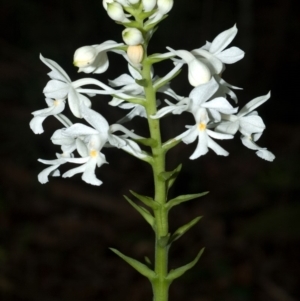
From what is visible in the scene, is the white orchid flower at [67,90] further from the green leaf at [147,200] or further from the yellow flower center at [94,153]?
the green leaf at [147,200]

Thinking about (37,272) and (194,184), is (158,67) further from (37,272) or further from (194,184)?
(37,272)

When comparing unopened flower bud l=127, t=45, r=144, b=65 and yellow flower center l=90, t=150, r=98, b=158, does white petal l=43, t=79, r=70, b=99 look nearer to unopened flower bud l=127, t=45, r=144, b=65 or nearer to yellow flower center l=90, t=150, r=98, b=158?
yellow flower center l=90, t=150, r=98, b=158

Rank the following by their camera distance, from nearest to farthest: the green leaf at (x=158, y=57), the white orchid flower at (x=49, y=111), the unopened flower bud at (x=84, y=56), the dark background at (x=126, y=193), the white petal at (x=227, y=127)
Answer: the green leaf at (x=158, y=57) → the unopened flower bud at (x=84, y=56) → the white orchid flower at (x=49, y=111) → the white petal at (x=227, y=127) → the dark background at (x=126, y=193)

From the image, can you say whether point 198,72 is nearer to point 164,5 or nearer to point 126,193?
point 164,5

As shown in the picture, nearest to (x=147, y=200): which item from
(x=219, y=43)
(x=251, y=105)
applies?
(x=251, y=105)

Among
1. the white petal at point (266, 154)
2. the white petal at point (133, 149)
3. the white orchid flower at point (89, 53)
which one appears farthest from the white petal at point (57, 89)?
the white petal at point (266, 154)

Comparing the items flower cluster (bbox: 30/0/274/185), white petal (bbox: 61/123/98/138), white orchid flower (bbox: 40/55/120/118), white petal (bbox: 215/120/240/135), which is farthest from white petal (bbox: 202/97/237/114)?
white petal (bbox: 61/123/98/138)

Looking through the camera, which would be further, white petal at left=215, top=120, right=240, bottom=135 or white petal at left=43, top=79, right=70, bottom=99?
white petal at left=215, top=120, right=240, bottom=135
